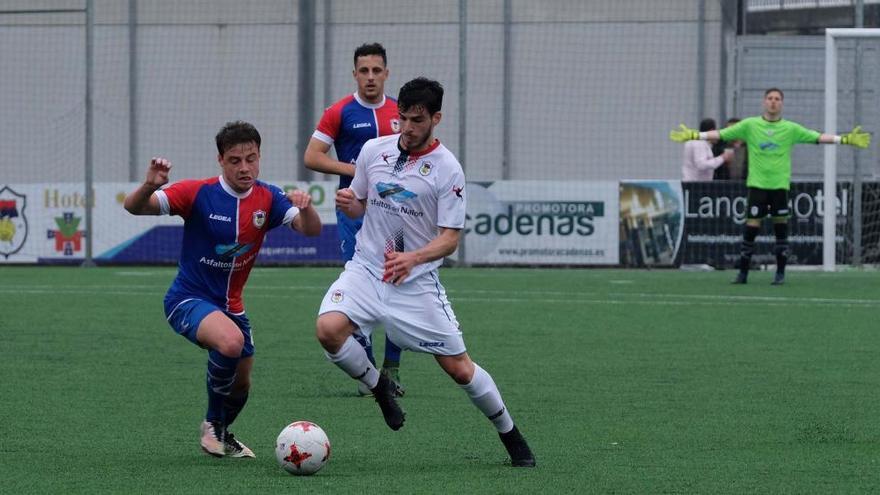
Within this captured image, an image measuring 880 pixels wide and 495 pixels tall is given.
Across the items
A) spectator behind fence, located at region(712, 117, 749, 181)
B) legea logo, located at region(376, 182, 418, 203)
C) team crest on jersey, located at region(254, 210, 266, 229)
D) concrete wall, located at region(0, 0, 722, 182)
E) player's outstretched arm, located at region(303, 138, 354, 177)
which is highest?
concrete wall, located at region(0, 0, 722, 182)

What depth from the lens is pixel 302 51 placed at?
24.6 meters

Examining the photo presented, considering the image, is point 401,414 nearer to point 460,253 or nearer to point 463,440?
point 463,440

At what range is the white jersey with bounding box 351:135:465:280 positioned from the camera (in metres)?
6.92

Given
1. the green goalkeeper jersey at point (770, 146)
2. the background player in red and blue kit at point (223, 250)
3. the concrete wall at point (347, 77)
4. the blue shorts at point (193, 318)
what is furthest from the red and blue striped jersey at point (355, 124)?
the concrete wall at point (347, 77)

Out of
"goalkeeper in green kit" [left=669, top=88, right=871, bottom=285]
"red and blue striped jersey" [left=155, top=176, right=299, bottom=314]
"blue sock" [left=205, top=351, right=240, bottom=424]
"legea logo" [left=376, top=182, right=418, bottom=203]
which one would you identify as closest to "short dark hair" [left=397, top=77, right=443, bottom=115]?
"legea logo" [left=376, top=182, right=418, bottom=203]

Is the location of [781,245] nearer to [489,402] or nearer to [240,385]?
[240,385]

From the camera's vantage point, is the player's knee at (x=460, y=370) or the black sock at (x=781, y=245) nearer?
the player's knee at (x=460, y=370)

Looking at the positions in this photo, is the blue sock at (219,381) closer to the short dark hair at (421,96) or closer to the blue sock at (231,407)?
the blue sock at (231,407)

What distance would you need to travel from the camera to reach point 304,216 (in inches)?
279

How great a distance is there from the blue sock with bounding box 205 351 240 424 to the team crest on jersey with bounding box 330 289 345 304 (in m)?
0.52

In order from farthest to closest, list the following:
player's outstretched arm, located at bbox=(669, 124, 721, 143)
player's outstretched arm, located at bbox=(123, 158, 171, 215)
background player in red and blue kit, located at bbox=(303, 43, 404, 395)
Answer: player's outstretched arm, located at bbox=(669, 124, 721, 143) < background player in red and blue kit, located at bbox=(303, 43, 404, 395) < player's outstretched arm, located at bbox=(123, 158, 171, 215)

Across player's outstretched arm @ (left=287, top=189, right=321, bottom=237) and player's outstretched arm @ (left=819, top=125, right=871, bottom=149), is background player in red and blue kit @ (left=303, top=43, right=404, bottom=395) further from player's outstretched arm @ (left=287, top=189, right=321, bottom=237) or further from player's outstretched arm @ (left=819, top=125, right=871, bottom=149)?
player's outstretched arm @ (left=819, top=125, right=871, bottom=149)

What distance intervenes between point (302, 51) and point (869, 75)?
8.49 meters

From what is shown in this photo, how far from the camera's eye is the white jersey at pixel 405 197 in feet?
22.7
